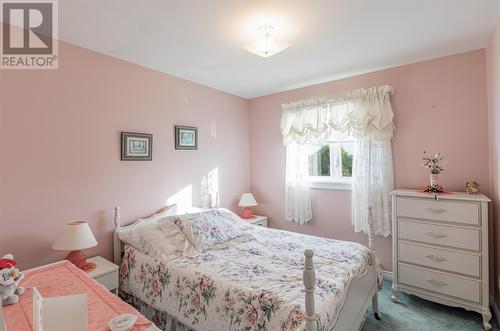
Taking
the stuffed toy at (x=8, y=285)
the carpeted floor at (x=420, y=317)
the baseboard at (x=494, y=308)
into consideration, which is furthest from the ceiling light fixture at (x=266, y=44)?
the baseboard at (x=494, y=308)

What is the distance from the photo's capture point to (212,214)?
2.76 meters

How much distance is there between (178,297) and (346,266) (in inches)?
50.6

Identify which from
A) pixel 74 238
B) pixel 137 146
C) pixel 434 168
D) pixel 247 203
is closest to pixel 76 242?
pixel 74 238

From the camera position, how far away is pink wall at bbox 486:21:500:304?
2055mm

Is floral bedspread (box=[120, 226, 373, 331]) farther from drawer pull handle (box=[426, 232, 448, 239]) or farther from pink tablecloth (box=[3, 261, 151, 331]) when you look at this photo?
drawer pull handle (box=[426, 232, 448, 239])

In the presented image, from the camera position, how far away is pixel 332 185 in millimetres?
3330

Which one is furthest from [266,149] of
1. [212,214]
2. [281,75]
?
[212,214]

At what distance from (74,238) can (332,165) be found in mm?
2986

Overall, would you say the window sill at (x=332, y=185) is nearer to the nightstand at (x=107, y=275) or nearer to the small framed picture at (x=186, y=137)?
the small framed picture at (x=186, y=137)

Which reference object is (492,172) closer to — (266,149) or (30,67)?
(266,149)

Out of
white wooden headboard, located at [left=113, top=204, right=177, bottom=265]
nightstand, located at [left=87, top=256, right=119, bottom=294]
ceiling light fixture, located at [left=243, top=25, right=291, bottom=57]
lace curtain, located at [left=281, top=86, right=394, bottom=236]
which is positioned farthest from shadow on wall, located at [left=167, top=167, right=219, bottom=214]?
ceiling light fixture, located at [left=243, top=25, right=291, bottom=57]

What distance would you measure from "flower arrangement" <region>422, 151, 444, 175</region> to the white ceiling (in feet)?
3.51

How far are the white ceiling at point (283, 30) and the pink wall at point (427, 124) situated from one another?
18cm

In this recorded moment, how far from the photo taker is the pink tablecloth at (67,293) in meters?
1.10
